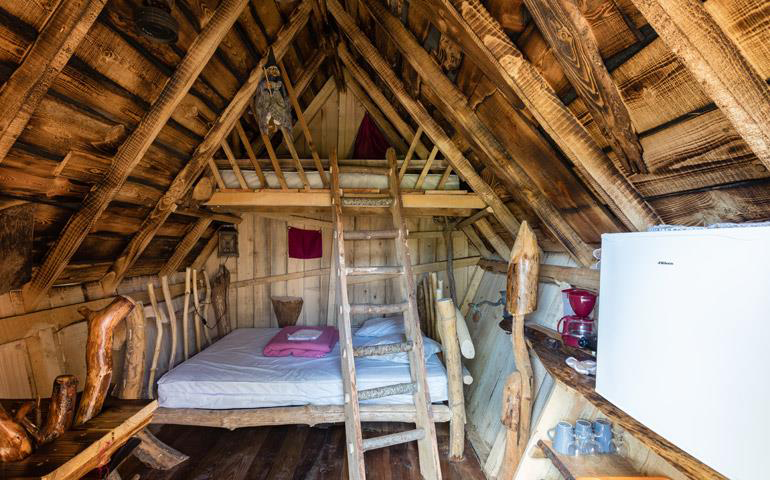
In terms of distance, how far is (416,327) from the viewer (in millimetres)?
2693

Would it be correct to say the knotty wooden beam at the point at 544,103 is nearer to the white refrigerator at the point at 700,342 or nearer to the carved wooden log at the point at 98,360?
the white refrigerator at the point at 700,342

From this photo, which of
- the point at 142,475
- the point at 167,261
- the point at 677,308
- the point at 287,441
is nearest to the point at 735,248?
the point at 677,308

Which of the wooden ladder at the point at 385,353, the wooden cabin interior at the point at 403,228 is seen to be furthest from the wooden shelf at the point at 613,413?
the wooden ladder at the point at 385,353

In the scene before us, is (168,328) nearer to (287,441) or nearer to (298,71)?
(287,441)

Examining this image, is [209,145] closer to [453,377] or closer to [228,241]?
[228,241]

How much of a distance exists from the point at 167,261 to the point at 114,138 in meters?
1.97

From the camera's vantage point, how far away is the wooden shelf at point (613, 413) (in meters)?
1.02

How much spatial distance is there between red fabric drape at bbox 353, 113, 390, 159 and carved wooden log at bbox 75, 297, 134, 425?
3.04 metres

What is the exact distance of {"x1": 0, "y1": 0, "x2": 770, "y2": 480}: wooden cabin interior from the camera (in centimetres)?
106

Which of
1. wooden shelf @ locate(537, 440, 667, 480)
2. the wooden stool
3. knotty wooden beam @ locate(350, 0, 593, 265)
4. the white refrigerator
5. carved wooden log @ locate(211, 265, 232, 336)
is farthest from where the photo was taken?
the wooden stool

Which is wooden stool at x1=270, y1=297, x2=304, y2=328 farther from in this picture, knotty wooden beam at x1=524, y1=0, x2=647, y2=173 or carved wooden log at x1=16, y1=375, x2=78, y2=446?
knotty wooden beam at x1=524, y1=0, x2=647, y2=173

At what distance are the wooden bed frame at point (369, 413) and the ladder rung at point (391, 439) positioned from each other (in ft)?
1.05

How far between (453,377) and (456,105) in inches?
77.5

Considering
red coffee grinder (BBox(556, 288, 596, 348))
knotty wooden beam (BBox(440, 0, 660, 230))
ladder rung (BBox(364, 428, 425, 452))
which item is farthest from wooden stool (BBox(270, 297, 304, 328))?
knotty wooden beam (BBox(440, 0, 660, 230))
